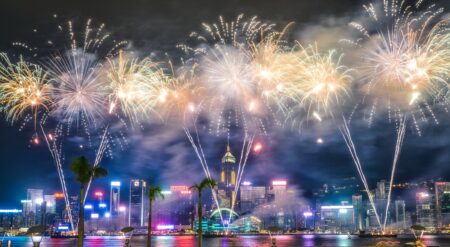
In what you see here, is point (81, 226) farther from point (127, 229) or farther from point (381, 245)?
point (381, 245)

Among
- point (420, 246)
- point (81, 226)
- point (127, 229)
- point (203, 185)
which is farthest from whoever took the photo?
point (127, 229)

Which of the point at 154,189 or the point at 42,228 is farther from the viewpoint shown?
the point at 154,189

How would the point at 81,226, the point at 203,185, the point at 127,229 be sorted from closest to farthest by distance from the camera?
the point at 81,226 < the point at 203,185 < the point at 127,229

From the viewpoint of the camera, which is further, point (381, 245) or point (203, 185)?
point (203, 185)

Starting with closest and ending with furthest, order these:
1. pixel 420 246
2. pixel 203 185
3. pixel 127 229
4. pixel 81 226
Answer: pixel 81 226
pixel 420 246
pixel 203 185
pixel 127 229

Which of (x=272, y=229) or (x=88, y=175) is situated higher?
(x=88, y=175)

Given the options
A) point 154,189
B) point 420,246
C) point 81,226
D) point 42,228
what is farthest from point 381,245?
point 42,228

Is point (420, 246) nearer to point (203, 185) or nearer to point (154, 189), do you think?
point (203, 185)

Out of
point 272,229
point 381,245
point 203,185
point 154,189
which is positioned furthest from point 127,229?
point 381,245

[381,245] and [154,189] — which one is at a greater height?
[154,189]
